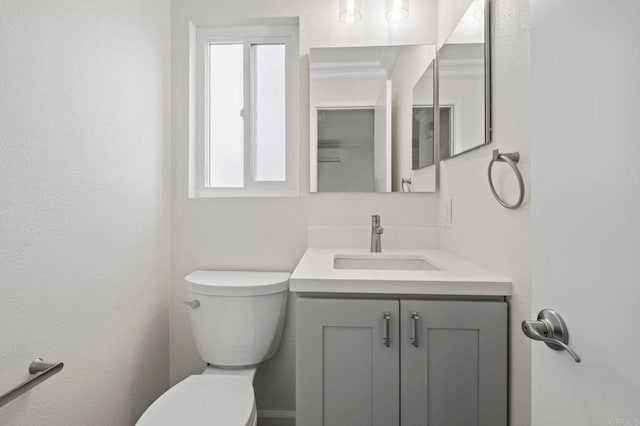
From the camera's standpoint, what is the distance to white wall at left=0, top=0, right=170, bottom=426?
33.3 inches

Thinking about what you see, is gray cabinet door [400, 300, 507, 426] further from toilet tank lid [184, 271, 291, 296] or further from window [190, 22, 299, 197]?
window [190, 22, 299, 197]

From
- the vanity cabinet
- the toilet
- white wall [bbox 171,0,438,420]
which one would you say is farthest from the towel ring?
the toilet

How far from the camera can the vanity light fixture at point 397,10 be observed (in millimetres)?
1554

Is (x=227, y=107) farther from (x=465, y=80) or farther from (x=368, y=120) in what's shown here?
(x=465, y=80)

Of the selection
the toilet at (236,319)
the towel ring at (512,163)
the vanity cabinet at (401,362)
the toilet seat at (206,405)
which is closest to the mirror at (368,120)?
the toilet at (236,319)

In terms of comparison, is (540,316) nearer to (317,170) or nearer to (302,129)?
(317,170)

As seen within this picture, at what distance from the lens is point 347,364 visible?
0.98 m

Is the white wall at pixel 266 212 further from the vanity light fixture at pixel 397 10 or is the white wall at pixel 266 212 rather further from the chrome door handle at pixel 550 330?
the chrome door handle at pixel 550 330

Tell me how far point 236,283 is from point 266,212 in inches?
16.0

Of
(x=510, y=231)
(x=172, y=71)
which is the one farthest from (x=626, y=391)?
(x=172, y=71)

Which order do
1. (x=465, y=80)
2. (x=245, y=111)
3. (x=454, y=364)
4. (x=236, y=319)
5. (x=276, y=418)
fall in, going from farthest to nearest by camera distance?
(x=245, y=111), (x=276, y=418), (x=236, y=319), (x=465, y=80), (x=454, y=364)

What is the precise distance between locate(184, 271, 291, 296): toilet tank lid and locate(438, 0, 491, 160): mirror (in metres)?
0.95

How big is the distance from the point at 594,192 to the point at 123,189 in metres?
1.43

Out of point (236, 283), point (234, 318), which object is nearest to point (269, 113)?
point (236, 283)
